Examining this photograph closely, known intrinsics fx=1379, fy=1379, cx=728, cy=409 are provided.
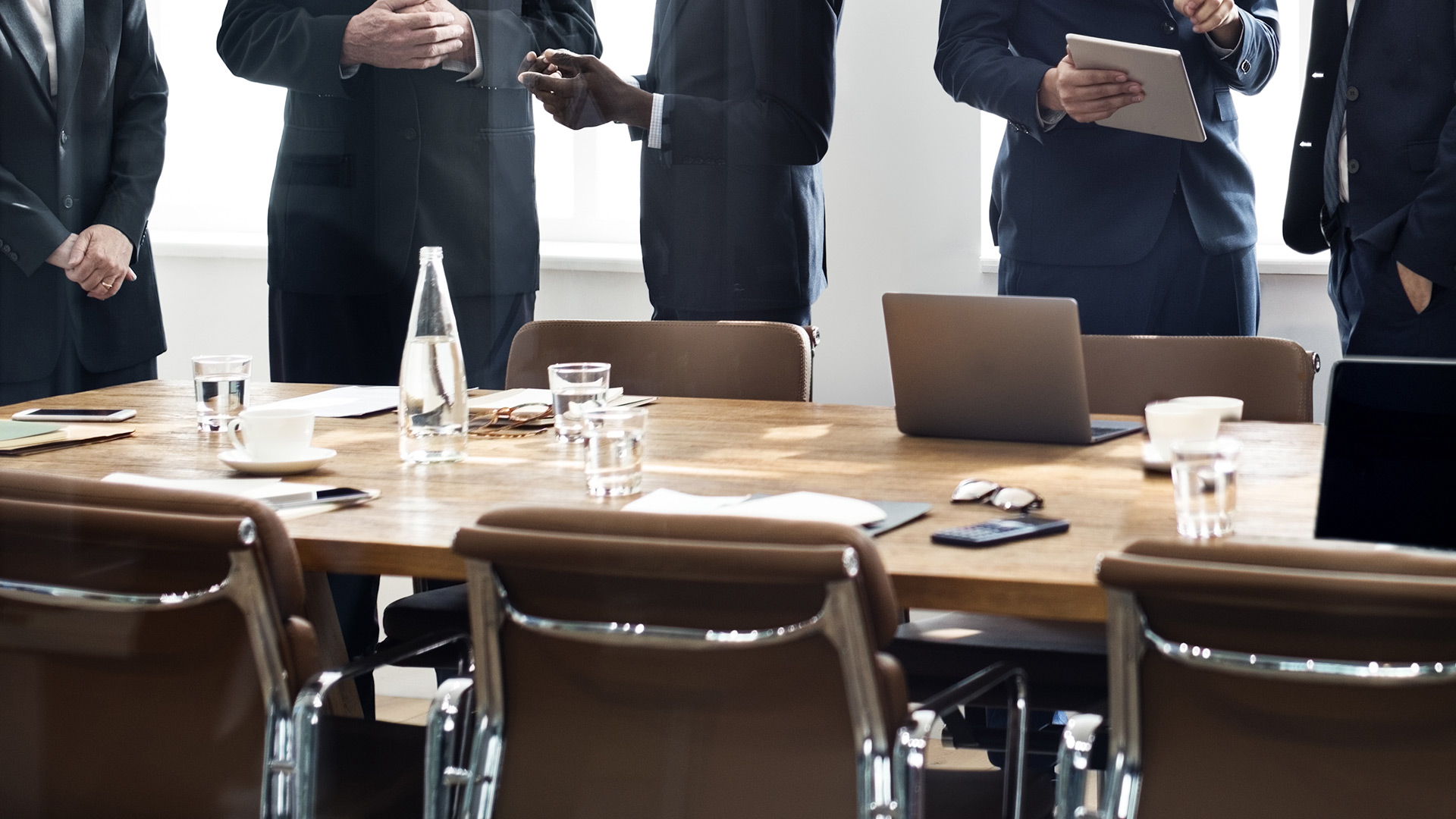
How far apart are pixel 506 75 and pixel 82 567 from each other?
2857 mm

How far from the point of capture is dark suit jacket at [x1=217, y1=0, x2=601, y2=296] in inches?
147

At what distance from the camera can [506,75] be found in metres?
3.96

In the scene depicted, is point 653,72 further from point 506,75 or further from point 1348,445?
point 1348,445

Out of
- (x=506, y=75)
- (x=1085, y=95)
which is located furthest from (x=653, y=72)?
(x=1085, y=95)

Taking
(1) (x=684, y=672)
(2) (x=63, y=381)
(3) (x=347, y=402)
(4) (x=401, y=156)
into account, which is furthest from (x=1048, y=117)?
(2) (x=63, y=381)

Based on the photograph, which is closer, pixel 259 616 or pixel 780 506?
pixel 259 616

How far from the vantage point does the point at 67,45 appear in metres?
3.04

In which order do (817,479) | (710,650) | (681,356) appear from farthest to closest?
(681,356) → (817,479) → (710,650)

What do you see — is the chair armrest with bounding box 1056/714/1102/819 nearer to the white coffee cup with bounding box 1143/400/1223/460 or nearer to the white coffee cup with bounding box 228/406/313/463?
the white coffee cup with bounding box 1143/400/1223/460

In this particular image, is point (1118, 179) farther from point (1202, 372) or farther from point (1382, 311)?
point (1202, 372)

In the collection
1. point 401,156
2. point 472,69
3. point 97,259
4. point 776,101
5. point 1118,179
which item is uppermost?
point 472,69

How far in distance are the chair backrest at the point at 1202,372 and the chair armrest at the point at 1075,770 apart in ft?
3.75

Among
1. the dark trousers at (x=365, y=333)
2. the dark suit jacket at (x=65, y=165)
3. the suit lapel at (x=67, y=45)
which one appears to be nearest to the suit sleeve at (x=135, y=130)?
the dark suit jacket at (x=65, y=165)

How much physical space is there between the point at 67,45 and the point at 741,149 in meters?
1.69
